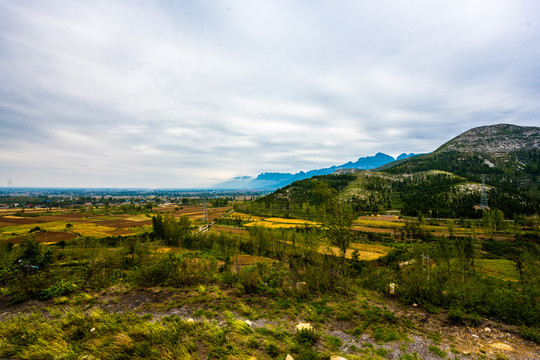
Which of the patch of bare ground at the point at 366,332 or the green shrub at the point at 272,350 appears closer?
the green shrub at the point at 272,350

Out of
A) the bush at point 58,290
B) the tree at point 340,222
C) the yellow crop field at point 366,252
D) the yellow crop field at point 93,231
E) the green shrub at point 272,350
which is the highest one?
the tree at point 340,222

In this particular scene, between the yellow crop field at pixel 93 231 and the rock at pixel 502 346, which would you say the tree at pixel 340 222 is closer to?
the rock at pixel 502 346

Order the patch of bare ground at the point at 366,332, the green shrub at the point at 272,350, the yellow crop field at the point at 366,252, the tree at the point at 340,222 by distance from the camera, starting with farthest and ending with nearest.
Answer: the yellow crop field at the point at 366,252, the tree at the point at 340,222, the patch of bare ground at the point at 366,332, the green shrub at the point at 272,350

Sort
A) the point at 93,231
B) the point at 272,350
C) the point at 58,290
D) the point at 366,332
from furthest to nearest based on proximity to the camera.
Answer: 1. the point at 93,231
2. the point at 58,290
3. the point at 366,332
4. the point at 272,350

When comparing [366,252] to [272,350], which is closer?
[272,350]

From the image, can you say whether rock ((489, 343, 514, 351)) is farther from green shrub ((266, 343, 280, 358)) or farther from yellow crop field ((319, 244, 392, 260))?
yellow crop field ((319, 244, 392, 260))

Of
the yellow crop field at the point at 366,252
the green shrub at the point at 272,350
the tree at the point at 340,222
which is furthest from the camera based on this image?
the yellow crop field at the point at 366,252

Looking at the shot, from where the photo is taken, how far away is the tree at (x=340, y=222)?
53.1 feet

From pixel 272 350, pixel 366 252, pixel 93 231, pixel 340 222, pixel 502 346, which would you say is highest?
pixel 340 222

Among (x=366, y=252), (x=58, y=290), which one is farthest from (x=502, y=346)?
(x=366, y=252)

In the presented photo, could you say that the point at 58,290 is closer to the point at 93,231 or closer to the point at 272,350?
the point at 272,350

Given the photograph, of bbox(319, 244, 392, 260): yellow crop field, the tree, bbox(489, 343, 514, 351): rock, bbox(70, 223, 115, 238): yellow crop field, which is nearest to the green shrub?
bbox(489, 343, 514, 351): rock

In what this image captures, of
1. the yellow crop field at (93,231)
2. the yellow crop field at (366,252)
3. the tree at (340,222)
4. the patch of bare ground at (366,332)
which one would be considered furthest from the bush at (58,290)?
the yellow crop field at (93,231)

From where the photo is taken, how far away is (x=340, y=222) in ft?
52.7
